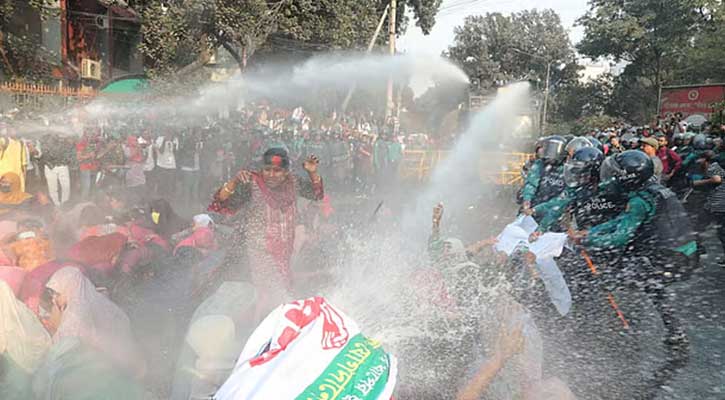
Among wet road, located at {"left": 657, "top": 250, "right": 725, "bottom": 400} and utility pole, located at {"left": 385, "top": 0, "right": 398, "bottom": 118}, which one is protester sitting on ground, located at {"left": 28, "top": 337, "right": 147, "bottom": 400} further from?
utility pole, located at {"left": 385, "top": 0, "right": 398, "bottom": 118}

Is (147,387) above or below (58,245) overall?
below

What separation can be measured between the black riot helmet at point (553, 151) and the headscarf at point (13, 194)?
230 inches

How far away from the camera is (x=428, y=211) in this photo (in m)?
12.2

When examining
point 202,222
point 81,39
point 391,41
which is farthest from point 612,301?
point 391,41

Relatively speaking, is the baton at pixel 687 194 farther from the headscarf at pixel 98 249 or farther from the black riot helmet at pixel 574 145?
the headscarf at pixel 98 249

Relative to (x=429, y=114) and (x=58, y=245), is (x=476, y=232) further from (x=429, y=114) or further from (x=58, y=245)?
(x=429, y=114)

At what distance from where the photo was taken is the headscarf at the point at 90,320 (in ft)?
11.4

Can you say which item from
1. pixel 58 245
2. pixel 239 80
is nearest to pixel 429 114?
pixel 239 80

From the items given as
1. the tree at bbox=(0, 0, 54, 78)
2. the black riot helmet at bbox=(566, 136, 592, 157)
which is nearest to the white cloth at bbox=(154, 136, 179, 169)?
the tree at bbox=(0, 0, 54, 78)

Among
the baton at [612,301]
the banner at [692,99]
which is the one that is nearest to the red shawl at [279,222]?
the baton at [612,301]

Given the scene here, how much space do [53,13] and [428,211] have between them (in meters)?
7.81

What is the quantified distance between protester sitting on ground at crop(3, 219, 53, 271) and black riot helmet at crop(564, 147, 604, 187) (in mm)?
4493

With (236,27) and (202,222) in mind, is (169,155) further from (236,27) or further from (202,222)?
(202,222)

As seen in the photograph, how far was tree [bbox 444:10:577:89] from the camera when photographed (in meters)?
46.7
